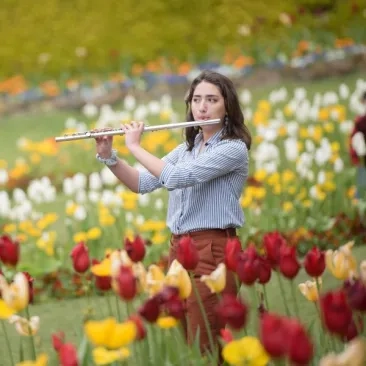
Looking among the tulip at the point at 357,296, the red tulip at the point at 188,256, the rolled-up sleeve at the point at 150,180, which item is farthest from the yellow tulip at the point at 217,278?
the rolled-up sleeve at the point at 150,180

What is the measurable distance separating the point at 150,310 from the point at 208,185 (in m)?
1.08

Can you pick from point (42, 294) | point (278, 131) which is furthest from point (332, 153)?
point (42, 294)

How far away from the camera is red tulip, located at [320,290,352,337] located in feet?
6.18

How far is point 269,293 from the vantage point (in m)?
4.90

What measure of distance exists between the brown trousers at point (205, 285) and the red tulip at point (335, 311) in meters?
1.07

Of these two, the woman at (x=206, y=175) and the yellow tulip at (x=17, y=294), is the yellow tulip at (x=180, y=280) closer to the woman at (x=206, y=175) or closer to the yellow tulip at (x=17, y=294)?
the yellow tulip at (x=17, y=294)

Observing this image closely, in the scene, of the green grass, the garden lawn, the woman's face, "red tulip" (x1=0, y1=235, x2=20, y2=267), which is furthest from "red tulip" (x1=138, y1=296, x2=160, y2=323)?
the garden lawn

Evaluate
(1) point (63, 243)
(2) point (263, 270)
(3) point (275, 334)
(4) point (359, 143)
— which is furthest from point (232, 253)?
(1) point (63, 243)

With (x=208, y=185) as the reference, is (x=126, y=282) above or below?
below

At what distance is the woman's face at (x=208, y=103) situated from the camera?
10.2 ft

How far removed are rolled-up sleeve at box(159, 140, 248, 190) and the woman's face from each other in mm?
96

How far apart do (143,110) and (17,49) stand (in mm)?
5973

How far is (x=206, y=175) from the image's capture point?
3035 millimetres

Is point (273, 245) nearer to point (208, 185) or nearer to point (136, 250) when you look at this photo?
point (136, 250)
